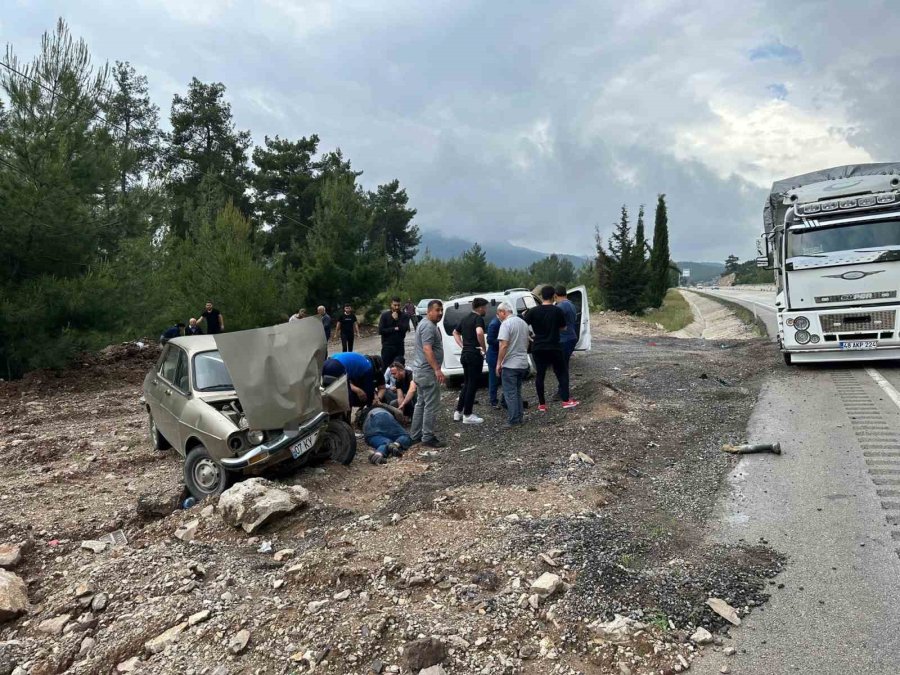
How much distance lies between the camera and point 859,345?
417 inches

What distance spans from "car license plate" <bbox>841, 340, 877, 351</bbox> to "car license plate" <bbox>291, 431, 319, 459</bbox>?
31.1 ft

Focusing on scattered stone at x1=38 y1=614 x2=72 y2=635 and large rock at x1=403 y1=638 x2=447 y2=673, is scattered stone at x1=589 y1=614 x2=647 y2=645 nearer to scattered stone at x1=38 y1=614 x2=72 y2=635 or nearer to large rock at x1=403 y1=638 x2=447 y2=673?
large rock at x1=403 y1=638 x2=447 y2=673

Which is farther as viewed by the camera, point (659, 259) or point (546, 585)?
point (659, 259)

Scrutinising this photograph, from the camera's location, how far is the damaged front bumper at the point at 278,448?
5.69 metres

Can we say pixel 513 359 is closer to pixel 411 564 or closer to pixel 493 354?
pixel 493 354

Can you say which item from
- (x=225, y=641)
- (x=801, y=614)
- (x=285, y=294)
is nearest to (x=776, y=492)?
(x=801, y=614)

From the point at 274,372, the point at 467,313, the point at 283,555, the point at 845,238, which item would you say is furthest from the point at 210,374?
the point at 845,238

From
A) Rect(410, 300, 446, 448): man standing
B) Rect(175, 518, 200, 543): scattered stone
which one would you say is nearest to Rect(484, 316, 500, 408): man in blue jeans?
Rect(410, 300, 446, 448): man standing

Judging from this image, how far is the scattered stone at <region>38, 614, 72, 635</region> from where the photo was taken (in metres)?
3.75

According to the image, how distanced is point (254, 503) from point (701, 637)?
339cm

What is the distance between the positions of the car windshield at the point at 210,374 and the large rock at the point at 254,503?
1.68 m

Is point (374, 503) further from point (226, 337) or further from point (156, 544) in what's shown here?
point (226, 337)

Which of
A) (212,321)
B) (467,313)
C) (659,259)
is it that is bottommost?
(467,313)

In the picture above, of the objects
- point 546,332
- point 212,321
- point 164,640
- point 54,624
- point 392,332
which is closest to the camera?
point 164,640
